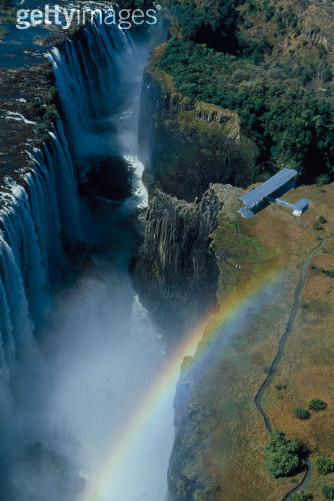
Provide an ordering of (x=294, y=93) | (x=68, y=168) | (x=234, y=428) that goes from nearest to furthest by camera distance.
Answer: (x=234, y=428)
(x=68, y=168)
(x=294, y=93)

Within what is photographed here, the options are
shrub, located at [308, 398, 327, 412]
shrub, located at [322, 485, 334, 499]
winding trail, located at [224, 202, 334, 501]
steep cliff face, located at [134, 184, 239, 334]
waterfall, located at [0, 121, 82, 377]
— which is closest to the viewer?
shrub, located at [322, 485, 334, 499]

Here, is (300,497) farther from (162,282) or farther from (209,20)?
(209,20)

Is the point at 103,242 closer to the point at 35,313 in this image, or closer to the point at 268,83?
the point at 35,313

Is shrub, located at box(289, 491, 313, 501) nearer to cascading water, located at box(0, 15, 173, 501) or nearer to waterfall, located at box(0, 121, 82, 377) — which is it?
cascading water, located at box(0, 15, 173, 501)

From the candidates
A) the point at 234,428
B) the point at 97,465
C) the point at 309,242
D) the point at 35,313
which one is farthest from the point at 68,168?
the point at 234,428

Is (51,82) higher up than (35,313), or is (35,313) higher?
(51,82)

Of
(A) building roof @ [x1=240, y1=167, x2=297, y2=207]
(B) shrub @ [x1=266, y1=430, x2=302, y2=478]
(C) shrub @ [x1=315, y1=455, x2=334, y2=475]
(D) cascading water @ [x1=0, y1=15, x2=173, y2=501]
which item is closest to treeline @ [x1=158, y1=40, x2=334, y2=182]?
(A) building roof @ [x1=240, y1=167, x2=297, y2=207]
